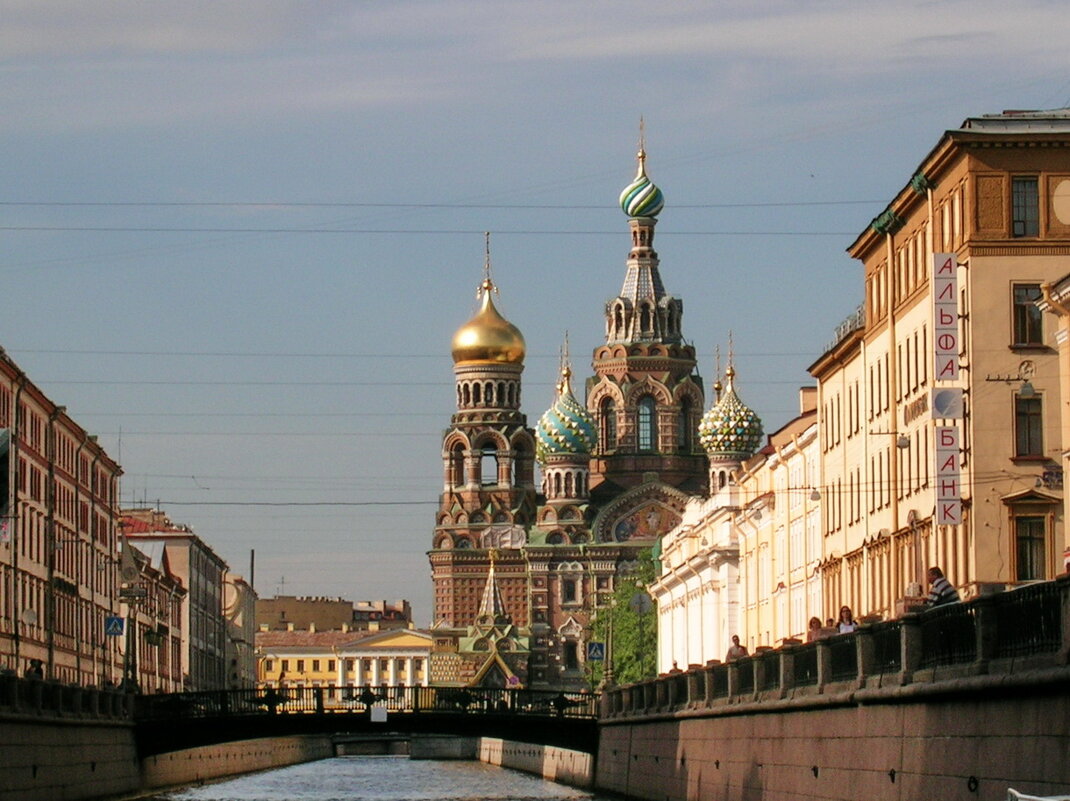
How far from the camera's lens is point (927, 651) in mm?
34406

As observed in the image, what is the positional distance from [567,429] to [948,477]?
464ft

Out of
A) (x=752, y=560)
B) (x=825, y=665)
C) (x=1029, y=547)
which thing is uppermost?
(x=752, y=560)

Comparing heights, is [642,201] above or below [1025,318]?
above

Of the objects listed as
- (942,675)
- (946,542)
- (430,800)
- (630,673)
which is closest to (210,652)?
(630,673)

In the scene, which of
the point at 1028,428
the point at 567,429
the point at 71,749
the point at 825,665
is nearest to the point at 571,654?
the point at 567,429

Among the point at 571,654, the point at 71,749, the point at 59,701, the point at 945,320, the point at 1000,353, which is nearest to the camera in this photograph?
the point at 945,320

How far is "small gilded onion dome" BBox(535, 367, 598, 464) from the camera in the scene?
195 m

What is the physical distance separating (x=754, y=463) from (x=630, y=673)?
3426 centimetres

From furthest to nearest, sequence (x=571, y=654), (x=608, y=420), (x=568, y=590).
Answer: (x=568, y=590) → (x=608, y=420) → (x=571, y=654)

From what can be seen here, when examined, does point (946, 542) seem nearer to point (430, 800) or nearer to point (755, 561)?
point (430, 800)

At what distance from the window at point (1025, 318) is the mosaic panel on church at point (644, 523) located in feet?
461

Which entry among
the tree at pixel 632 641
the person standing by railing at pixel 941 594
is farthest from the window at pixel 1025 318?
the tree at pixel 632 641

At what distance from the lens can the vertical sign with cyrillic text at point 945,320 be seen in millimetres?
53281

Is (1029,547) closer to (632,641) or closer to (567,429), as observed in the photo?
(632,641)
